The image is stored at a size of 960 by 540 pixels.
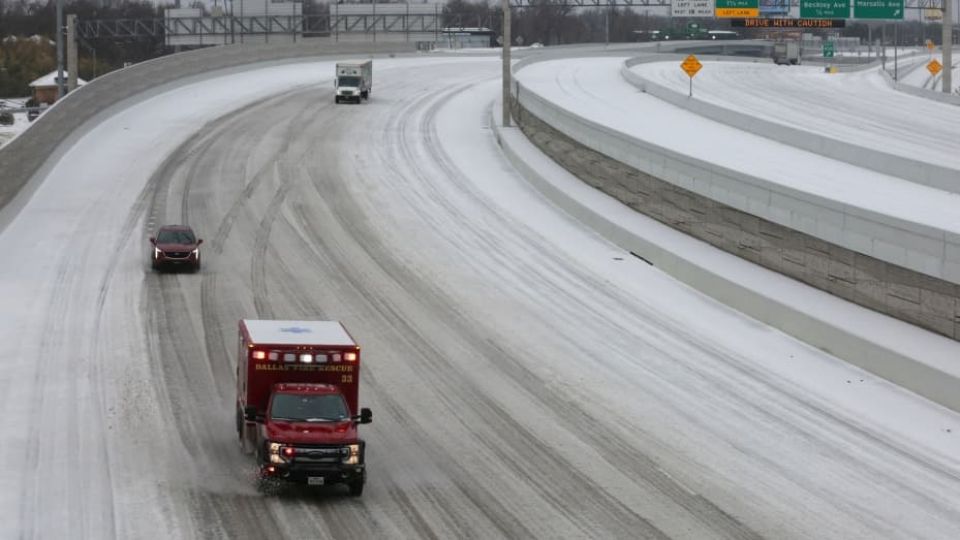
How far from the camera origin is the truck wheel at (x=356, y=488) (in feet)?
72.8

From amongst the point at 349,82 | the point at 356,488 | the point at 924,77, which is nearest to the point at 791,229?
the point at 356,488

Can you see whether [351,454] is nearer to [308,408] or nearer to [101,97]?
[308,408]

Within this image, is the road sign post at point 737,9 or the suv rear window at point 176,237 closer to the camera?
the suv rear window at point 176,237

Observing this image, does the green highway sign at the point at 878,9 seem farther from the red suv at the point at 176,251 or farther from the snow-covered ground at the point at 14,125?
the red suv at the point at 176,251

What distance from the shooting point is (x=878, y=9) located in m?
86.8

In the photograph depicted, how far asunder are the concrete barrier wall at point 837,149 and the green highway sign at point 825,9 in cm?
2338

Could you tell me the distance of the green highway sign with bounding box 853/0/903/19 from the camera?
8662 centimetres

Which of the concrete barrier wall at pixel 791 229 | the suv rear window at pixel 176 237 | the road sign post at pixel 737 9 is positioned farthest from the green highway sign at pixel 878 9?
the suv rear window at pixel 176 237

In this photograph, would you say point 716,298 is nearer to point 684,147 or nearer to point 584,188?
point 684,147

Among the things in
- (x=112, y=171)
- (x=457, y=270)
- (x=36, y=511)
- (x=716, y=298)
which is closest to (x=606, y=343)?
(x=716, y=298)

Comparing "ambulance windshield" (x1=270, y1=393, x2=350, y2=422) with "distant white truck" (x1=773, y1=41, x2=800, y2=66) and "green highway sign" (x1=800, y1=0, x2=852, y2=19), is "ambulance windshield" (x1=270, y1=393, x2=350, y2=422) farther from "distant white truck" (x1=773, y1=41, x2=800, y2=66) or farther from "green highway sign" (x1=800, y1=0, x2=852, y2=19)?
"distant white truck" (x1=773, y1=41, x2=800, y2=66)

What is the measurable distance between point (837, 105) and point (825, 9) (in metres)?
14.9

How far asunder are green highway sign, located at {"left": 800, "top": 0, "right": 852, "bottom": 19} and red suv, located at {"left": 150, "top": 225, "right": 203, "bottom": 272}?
57.9 m

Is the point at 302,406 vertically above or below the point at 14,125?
below
